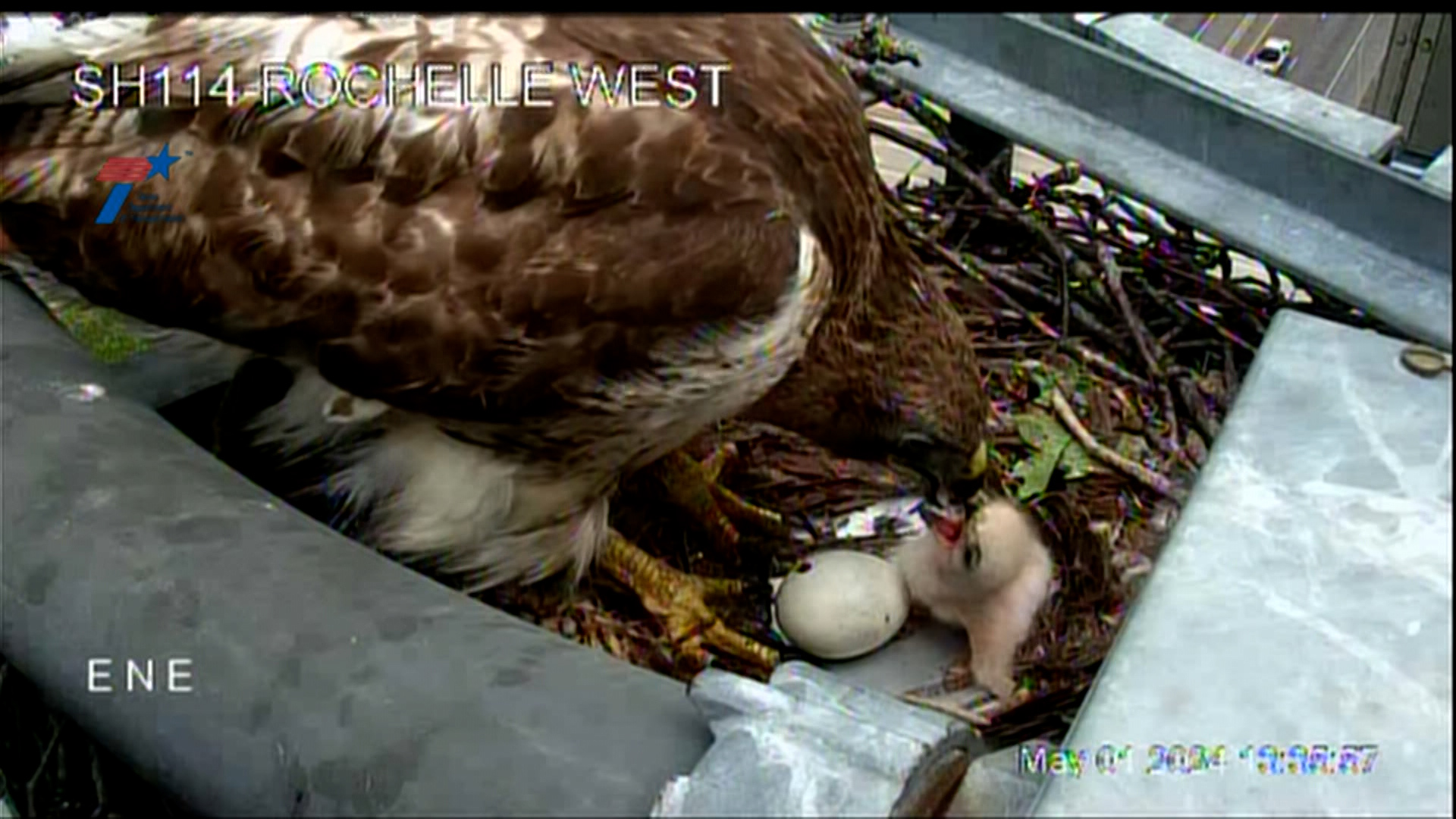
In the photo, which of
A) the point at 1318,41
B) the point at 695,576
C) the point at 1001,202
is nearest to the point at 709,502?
the point at 695,576

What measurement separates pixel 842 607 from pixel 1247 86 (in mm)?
701

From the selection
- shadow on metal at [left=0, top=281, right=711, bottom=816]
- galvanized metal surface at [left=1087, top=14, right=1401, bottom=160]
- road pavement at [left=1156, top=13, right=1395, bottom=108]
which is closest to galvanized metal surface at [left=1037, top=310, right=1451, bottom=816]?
shadow on metal at [left=0, top=281, right=711, bottom=816]

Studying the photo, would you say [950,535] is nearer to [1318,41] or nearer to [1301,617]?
[1318,41]

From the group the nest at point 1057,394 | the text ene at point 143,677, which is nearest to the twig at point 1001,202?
the nest at point 1057,394

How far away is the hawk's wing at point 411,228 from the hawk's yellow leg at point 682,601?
1.64 feet

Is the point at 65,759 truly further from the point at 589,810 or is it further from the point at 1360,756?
the point at 1360,756

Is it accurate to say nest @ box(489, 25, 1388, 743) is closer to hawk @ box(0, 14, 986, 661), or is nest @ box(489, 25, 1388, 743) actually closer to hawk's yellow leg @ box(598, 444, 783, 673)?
hawk's yellow leg @ box(598, 444, 783, 673)

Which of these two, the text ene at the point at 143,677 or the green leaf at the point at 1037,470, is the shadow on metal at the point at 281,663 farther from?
the green leaf at the point at 1037,470

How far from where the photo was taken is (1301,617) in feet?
2.30

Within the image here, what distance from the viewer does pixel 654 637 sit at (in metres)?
1.87

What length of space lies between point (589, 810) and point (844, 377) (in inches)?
44.5

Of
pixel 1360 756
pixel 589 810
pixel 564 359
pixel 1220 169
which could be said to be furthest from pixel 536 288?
pixel 1360 756

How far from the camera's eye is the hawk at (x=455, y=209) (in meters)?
1.43

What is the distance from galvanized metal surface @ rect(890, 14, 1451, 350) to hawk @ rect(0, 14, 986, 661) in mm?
234
